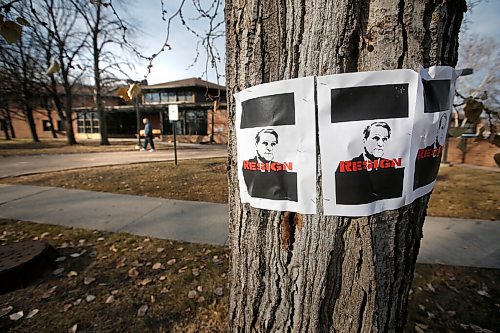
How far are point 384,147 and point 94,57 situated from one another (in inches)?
933

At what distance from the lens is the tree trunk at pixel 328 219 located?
0.80 m

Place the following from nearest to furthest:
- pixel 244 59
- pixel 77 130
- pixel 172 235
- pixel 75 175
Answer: pixel 244 59, pixel 172 235, pixel 75 175, pixel 77 130

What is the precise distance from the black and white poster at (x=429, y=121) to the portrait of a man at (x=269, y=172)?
0.42m

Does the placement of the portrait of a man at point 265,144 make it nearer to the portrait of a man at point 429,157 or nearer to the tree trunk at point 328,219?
the tree trunk at point 328,219

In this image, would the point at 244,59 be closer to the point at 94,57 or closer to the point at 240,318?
the point at 240,318

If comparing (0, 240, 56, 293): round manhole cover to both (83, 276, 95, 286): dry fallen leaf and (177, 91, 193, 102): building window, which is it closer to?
(83, 276, 95, 286): dry fallen leaf

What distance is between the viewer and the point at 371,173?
2.75 feet

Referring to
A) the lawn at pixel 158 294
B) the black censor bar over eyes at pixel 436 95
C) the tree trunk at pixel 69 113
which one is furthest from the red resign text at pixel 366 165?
the tree trunk at pixel 69 113

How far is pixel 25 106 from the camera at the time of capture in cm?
2080

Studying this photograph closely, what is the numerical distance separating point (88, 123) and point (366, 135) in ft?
124

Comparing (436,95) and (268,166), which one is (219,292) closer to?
(268,166)

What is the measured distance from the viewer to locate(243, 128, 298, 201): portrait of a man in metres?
0.90

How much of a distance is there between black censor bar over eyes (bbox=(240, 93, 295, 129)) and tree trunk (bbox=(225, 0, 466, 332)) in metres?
0.08

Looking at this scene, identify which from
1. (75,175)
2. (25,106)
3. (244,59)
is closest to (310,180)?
(244,59)
